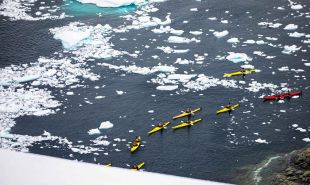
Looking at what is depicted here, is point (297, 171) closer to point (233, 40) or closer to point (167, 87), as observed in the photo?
point (167, 87)

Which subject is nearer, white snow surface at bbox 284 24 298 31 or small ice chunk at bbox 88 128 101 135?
small ice chunk at bbox 88 128 101 135

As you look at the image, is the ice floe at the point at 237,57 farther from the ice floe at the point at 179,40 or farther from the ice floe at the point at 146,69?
the ice floe at the point at 146,69

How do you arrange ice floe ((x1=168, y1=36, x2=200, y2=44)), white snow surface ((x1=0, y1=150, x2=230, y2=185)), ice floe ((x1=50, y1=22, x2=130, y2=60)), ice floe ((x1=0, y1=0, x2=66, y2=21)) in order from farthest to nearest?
ice floe ((x1=0, y1=0, x2=66, y2=21)) → ice floe ((x1=168, y1=36, x2=200, y2=44)) → ice floe ((x1=50, y1=22, x2=130, y2=60)) → white snow surface ((x1=0, y1=150, x2=230, y2=185))

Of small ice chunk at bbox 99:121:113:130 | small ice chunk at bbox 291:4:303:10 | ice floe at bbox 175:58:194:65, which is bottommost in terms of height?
small ice chunk at bbox 99:121:113:130

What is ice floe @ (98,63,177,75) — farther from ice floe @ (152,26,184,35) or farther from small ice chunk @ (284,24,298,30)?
small ice chunk @ (284,24,298,30)

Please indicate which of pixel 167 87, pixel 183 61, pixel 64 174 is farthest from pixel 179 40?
pixel 64 174

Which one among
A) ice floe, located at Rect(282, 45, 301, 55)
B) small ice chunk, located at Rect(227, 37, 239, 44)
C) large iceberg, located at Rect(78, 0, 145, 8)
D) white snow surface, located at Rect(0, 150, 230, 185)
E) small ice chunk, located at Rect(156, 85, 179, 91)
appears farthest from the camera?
Answer: large iceberg, located at Rect(78, 0, 145, 8)

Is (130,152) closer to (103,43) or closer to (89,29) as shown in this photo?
(103,43)

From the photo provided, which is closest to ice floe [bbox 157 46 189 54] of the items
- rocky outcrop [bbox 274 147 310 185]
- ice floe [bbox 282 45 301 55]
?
ice floe [bbox 282 45 301 55]
